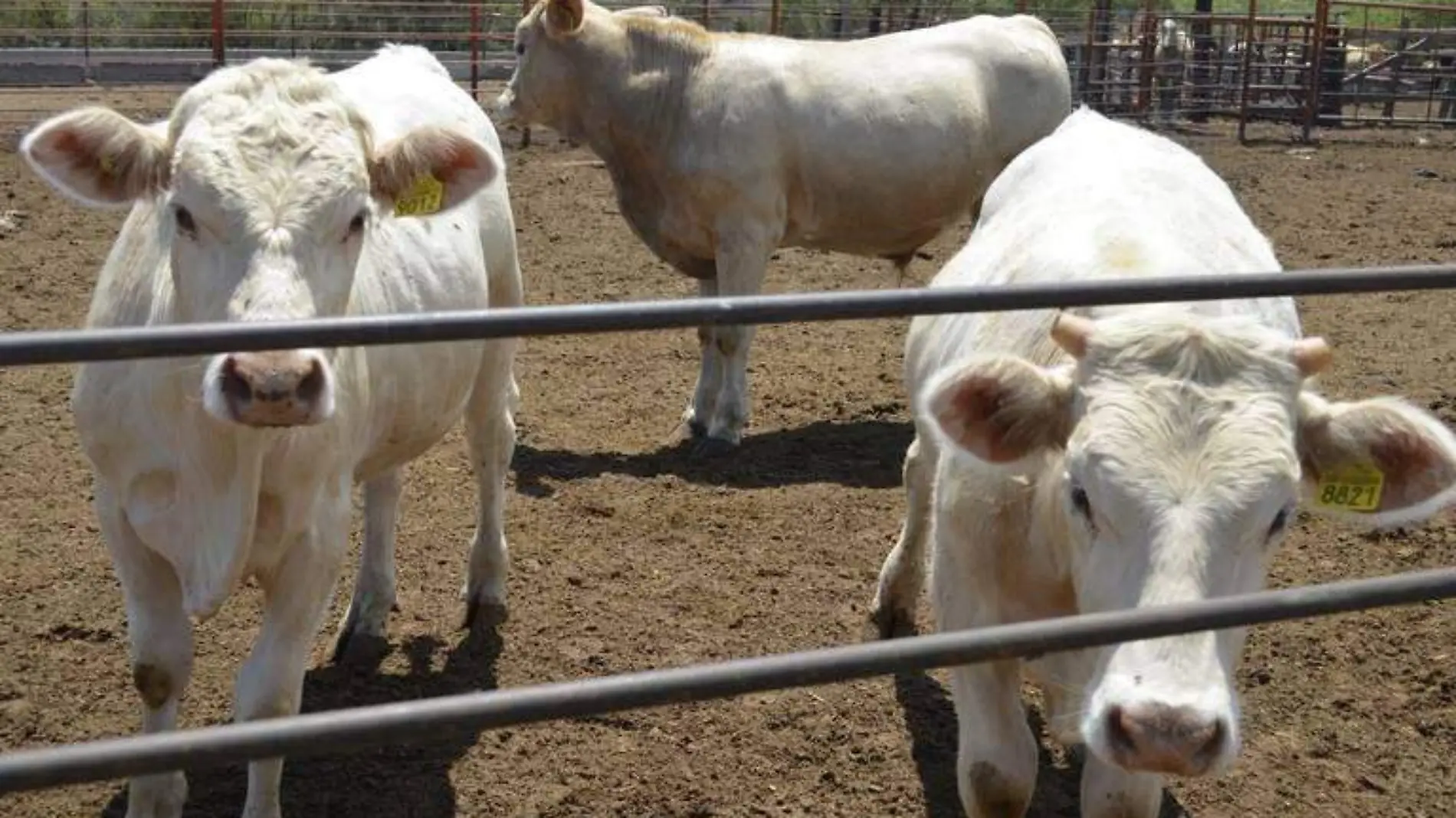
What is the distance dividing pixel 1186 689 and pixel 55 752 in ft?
5.45

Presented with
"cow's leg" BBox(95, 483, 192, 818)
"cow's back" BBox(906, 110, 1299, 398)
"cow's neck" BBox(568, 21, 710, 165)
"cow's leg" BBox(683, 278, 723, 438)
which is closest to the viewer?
"cow's back" BBox(906, 110, 1299, 398)

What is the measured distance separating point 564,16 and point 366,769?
17.8ft

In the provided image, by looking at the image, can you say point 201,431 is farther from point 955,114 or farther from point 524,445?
point 955,114

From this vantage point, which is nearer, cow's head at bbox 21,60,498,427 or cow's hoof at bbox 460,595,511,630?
cow's head at bbox 21,60,498,427

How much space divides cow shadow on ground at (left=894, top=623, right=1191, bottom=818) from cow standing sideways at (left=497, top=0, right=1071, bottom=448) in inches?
121

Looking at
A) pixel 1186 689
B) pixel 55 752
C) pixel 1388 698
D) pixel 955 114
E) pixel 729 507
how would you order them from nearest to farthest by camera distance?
1. pixel 55 752
2. pixel 1186 689
3. pixel 1388 698
4. pixel 729 507
5. pixel 955 114

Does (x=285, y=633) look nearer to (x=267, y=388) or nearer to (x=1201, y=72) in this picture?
(x=267, y=388)

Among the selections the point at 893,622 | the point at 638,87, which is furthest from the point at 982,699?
the point at 638,87

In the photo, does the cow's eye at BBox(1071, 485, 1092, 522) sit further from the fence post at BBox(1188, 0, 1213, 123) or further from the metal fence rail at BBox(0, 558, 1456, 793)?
the fence post at BBox(1188, 0, 1213, 123)

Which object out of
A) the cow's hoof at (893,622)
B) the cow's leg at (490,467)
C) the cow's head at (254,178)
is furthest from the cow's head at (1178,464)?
the cow's leg at (490,467)

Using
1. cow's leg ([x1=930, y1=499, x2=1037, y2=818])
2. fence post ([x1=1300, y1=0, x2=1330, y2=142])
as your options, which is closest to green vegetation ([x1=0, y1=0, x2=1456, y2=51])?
fence post ([x1=1300, y1=0, x2=1330, y2=142])

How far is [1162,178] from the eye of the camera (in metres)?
4.38

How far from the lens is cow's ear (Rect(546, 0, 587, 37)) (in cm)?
875

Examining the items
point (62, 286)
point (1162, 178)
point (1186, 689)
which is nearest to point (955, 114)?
point (1162, 178)
